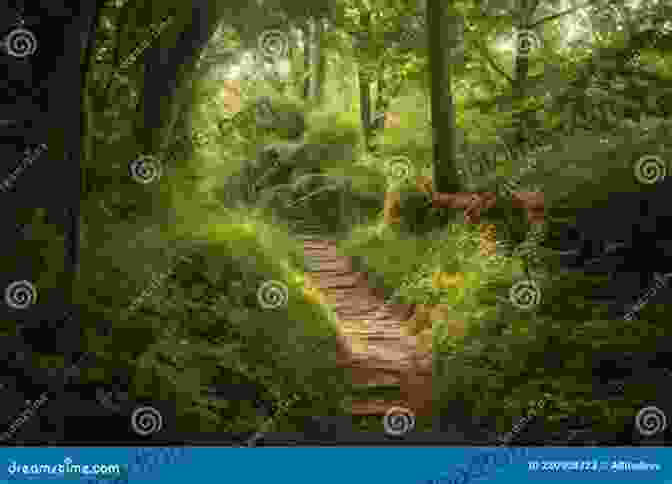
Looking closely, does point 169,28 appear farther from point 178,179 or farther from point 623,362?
point 623,362

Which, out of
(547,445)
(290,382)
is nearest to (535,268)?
(547,445)

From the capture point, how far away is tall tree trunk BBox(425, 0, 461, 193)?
9.01 metres

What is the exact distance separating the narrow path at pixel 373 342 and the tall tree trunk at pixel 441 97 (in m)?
2.09

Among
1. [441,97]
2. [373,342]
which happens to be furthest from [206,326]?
[441,97]

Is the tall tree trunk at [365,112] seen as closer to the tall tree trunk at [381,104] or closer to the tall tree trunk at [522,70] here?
the tall tree trunk at [381,104]

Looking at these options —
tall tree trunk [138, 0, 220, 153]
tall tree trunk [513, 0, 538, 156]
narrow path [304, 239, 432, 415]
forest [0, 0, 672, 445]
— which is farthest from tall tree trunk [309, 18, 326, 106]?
tall tree trunk [138, 0, 220, 153]

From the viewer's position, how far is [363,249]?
10.6 m

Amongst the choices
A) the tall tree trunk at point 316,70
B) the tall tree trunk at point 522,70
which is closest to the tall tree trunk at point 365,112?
the tall tree trunk at point 316,70

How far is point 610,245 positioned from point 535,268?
80cm

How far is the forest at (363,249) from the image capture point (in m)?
3.94

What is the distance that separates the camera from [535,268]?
20.4ft

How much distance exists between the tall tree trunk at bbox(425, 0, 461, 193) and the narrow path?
209 centimetres

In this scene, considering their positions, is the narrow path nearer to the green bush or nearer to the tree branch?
the green bush

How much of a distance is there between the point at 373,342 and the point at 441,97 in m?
3.96
